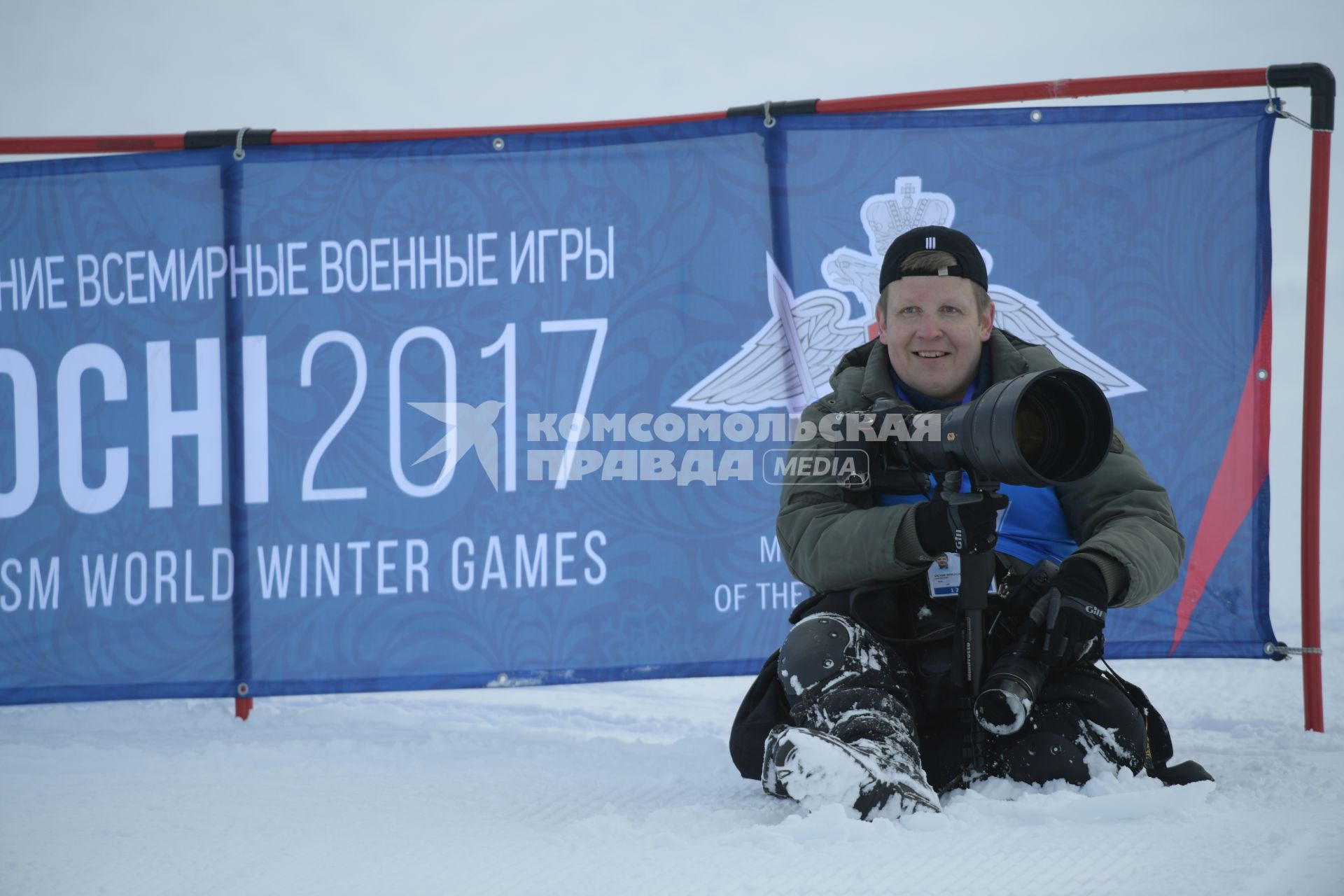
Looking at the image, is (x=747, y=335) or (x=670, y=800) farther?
(x=747, y=335)

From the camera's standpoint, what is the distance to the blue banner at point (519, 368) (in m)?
2.80

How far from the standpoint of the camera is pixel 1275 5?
3.93 meters

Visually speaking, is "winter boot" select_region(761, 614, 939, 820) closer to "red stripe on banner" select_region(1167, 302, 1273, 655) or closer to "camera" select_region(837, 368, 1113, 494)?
"camera" select_region(837, 368, 1113, 494)

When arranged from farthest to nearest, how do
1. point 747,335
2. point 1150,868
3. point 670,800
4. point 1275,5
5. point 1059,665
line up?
point 1275,5, point 747,335, point 670,800, point 1059,665, point 1150,868

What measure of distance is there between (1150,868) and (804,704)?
63 cm

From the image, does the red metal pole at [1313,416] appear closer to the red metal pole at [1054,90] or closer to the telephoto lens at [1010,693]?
the red metal pole at [1054,90]

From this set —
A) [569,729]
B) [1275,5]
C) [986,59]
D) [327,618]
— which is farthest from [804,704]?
[1275,5]

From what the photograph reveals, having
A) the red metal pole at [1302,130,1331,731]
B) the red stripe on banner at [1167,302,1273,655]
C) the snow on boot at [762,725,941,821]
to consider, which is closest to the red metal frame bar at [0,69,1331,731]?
the red metal pole at [1302,130,1331,731]

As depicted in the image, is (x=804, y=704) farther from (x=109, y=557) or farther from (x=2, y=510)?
(x=2, y=510)

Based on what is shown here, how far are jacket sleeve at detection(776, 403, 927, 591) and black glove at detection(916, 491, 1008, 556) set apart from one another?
3 centimetres

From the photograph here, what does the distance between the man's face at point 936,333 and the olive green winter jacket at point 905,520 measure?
5 cm

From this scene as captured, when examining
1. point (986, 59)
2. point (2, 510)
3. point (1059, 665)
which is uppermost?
point (986, 59)

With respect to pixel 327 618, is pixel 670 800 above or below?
below

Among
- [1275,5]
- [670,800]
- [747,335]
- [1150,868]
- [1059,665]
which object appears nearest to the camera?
[1150,868]
